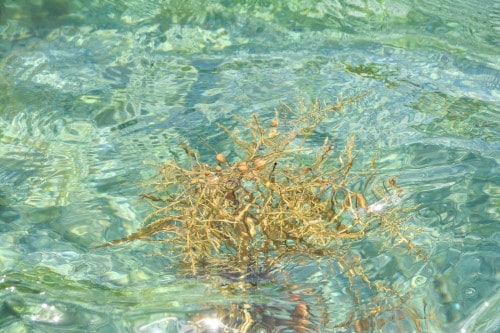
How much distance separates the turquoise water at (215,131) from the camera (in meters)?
1.63

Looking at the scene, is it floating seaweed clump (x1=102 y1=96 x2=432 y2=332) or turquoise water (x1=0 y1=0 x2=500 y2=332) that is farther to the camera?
turquoise water (x1=0 y1=0 x2=500 y2=332)

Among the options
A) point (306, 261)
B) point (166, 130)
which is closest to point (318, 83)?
point (166, 130)

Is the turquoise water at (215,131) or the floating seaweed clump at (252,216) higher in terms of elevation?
the floating seaweed clump at (252,216)

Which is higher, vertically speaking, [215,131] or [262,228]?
[262,228]

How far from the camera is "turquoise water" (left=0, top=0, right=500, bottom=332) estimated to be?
1628 mm

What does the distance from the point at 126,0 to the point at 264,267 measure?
2.16 metres

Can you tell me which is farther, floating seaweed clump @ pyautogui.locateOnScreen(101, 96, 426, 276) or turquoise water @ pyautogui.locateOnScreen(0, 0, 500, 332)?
turquoise water @ pyautogui.locateOnScreen(0, 0, 500, 332)

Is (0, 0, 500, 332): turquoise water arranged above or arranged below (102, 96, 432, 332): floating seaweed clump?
below

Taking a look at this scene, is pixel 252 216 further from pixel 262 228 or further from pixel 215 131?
pixel 215 131

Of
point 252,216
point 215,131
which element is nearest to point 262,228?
point 252,216

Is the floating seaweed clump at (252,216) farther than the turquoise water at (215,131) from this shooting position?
No

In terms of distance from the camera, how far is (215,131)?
99.3 inches

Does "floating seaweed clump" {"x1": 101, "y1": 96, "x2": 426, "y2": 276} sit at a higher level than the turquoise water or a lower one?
higher

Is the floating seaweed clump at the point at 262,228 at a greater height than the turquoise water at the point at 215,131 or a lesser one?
greater
